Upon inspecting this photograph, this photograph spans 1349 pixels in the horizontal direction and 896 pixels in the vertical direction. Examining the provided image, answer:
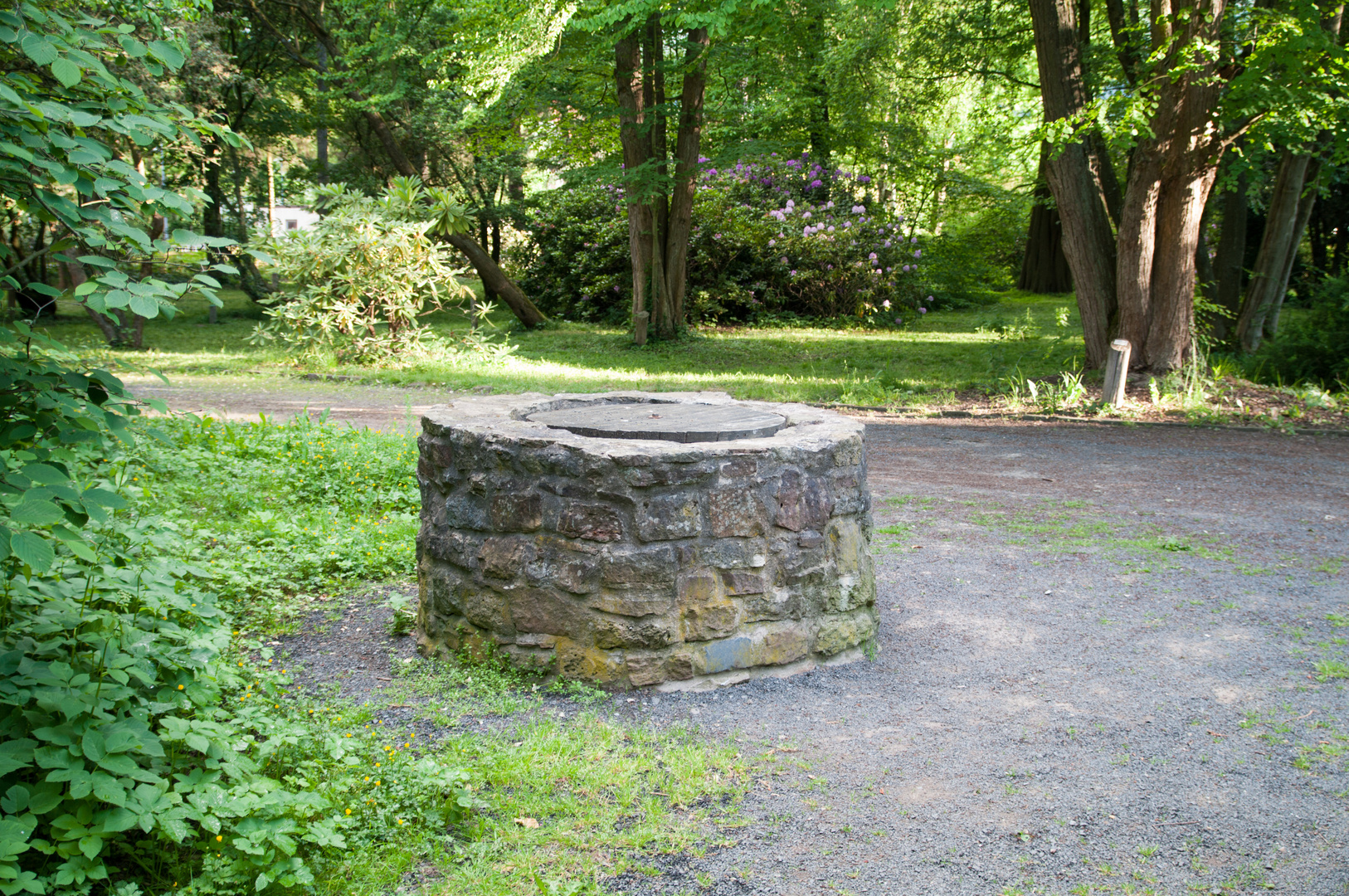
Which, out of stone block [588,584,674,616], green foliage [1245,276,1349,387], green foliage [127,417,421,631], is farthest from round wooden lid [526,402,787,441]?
green foliage [1245,276,1349,387]

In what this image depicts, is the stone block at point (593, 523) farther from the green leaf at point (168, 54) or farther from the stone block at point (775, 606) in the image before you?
the green leaf at point (168, 54)

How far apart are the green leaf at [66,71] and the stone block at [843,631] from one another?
10.2ft

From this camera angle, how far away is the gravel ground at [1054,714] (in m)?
2.60

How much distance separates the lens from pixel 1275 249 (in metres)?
10.8

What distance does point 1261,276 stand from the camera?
11.0 metres

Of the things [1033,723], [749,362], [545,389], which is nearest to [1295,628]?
[1033,723]

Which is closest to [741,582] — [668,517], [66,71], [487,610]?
[668,517]

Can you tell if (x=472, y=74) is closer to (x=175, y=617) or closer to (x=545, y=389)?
(x=545, y=389)

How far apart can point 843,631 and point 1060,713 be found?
2.94 feet

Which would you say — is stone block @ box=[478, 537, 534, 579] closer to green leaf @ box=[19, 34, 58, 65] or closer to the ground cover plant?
the ground cover plant

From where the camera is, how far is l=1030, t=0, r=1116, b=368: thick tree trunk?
962 cm

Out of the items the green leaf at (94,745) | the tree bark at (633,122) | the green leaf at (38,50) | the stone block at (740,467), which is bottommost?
the green leaf at (94,745)

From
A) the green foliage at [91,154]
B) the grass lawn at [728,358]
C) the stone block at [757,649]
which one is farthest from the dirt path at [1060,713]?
the grass lawn at [728,358]

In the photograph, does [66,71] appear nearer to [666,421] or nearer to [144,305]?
[144,305]
